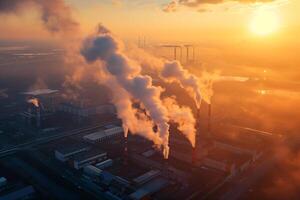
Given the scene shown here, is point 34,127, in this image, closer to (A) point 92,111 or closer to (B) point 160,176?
(A) point 92,111

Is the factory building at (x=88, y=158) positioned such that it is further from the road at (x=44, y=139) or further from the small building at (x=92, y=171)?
the road at (x=44, y=139)

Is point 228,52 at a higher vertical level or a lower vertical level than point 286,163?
higher

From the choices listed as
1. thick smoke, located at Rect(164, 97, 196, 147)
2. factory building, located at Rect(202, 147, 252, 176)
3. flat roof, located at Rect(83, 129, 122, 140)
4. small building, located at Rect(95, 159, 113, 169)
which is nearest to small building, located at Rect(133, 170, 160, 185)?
small building, located at Rect(95, 159, 113, 169)

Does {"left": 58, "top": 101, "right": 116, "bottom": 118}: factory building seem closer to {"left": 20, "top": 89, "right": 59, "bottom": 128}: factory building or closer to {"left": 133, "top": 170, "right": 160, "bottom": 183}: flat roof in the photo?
{"left": 20, "top": 89, "right": 59, "bottom": 128}: factory building

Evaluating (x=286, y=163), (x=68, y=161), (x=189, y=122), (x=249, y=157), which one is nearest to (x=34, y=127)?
(x=68, y=161)

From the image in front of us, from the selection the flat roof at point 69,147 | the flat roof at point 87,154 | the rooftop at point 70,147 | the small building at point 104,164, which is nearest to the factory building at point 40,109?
the flat roof at point 69,147
